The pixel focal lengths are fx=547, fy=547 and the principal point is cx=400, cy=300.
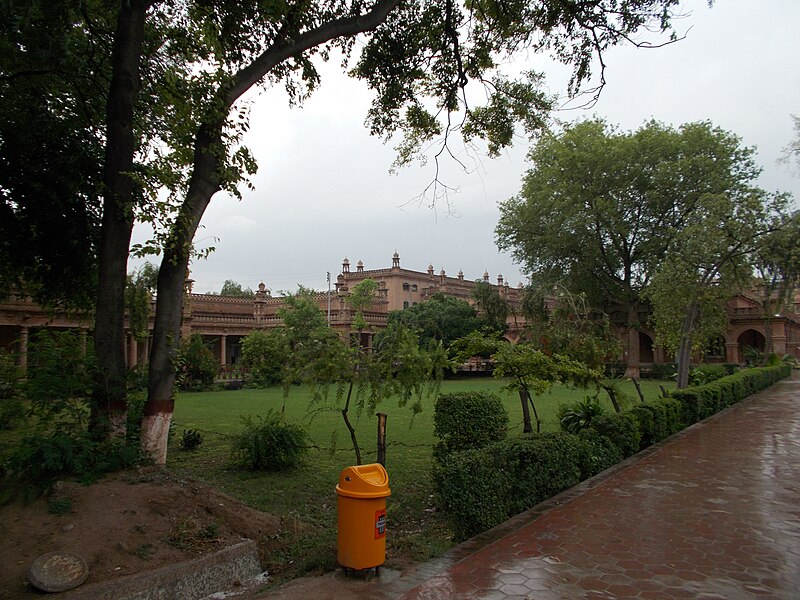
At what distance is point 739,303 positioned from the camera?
4378 centimetres

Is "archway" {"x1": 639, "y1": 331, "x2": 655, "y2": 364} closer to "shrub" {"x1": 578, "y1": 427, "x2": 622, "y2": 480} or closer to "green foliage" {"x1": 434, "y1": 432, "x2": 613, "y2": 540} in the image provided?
"shrub" {"x1": 578, "y1": 427, "x2": 622, "y2": 480}

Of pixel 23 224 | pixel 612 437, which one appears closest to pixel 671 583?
pixel 612 437

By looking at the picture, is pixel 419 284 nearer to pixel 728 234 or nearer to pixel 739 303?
pixel 739 303

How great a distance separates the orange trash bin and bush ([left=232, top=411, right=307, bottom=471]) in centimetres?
473

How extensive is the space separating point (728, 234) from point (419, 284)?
125ft

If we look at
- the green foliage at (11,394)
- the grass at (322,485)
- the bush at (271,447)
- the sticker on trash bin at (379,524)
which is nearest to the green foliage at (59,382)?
the green foliage at (11,394)

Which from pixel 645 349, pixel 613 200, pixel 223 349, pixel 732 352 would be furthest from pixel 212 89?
pixel 645 349

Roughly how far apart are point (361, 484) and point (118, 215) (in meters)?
4.76

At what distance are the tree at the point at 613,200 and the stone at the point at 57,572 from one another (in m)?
27.6

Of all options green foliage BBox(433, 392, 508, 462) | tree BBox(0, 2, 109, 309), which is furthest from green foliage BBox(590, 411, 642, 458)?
tree BBox(0, 2, 109, 309)

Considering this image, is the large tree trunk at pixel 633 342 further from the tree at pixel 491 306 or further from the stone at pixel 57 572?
the stone at pixel 57 572

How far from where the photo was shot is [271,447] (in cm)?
905

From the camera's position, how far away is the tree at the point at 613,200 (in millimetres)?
29281

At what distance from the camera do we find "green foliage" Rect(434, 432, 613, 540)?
18.2ft
